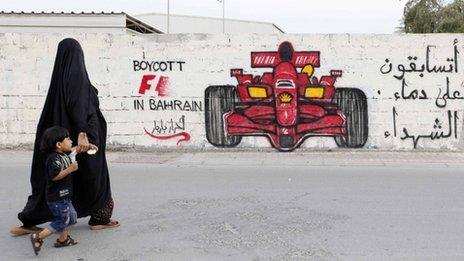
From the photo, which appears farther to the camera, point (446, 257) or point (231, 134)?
point (231, 134)

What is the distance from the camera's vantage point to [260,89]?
11.5 m

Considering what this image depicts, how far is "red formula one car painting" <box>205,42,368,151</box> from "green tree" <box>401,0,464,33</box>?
23.4m

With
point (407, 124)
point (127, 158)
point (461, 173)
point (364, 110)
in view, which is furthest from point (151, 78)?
point (461, 173)

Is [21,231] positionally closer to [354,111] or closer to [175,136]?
[175,136]

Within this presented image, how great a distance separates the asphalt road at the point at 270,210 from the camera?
5035 millimetres

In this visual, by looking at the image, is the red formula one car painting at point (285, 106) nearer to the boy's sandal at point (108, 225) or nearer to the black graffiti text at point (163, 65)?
the black graffiti text at point (163, 65)

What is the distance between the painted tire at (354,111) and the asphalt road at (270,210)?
0.94m

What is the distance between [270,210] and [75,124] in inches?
95.0

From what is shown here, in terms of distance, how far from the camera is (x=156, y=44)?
37.8 feet

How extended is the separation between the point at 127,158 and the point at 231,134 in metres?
2.13

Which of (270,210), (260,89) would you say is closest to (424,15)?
(260,89)

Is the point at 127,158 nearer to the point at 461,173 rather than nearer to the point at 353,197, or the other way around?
the point at 353,197

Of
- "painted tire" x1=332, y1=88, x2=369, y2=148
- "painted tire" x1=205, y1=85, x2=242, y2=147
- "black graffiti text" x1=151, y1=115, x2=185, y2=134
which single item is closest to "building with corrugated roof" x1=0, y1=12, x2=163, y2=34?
"black graffiti text" x1=151, y1=115, x2=185, y2=134

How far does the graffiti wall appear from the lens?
11250mm
